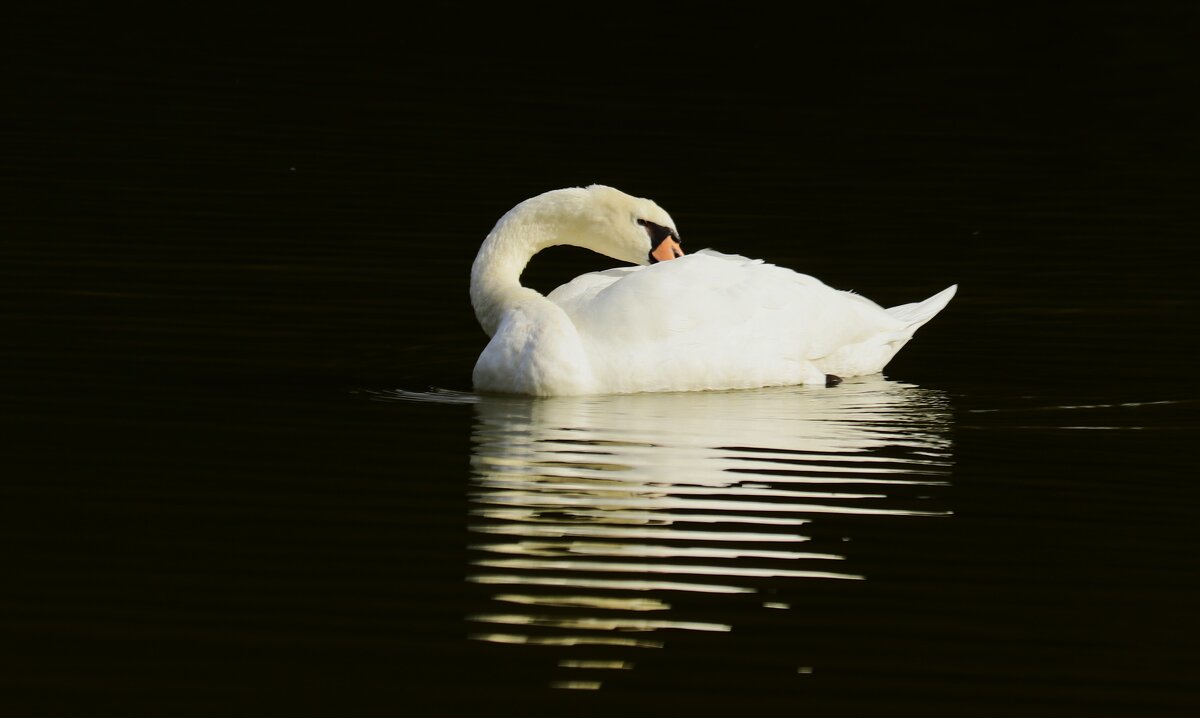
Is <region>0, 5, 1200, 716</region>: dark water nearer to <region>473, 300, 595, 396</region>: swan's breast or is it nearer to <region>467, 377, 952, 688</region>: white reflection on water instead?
<region>467, 377, 952, 688</region>: white reflection on water

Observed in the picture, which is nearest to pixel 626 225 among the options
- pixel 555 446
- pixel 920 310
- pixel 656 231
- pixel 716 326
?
pixel 656 231

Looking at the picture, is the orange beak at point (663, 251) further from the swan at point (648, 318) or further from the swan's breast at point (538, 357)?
the swan's breast at point (538, 357)

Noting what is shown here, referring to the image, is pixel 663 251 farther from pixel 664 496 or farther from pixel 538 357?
pixel 664 496

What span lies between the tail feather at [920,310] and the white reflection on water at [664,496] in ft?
2.22

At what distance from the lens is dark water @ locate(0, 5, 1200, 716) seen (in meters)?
6.08

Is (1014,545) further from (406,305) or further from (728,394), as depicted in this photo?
(406,305)

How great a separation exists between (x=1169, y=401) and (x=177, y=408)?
4.28 meters

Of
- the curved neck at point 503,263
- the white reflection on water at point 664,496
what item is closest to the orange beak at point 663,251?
the curved neck at point 503,263

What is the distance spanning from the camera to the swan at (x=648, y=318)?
1021 centimetres

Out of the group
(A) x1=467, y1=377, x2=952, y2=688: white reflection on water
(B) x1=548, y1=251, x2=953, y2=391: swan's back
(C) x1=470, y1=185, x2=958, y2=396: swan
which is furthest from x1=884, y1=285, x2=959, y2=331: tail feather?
(A) x1=467, y1=377, x2=952, y2=688: white reflection on water

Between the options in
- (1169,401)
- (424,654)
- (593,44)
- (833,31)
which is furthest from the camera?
(833,31)

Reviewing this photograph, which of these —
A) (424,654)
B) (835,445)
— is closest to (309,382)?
(835,445)

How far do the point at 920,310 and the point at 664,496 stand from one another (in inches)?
157

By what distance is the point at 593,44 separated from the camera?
95.3 ft
